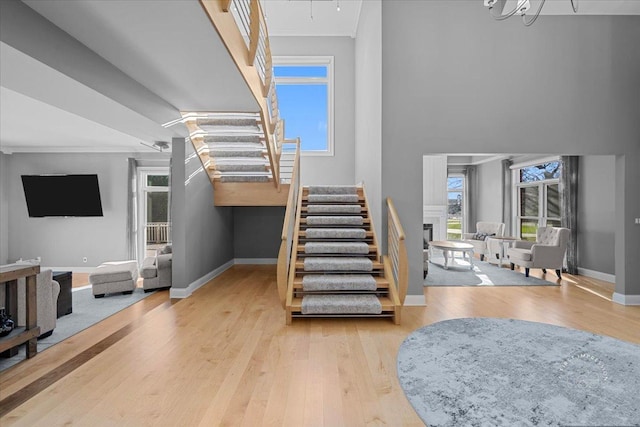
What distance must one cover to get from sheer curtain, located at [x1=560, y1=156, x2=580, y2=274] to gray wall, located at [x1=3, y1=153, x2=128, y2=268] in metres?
9.56

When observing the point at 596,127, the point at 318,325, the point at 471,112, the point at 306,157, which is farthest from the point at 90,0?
the point at 596,127

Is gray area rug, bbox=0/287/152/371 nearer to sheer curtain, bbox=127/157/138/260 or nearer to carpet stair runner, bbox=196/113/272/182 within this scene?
sheer curtain, bbox=127/157/138/260

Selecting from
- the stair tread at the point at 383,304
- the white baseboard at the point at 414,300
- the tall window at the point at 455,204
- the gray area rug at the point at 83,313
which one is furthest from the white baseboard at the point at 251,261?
the tall window at the point at 455,204

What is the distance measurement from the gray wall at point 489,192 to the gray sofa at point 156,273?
26.9 feet

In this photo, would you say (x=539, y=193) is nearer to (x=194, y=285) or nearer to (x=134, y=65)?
(x=194, y=285)

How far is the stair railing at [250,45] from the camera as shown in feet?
8.32

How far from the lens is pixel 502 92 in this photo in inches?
174

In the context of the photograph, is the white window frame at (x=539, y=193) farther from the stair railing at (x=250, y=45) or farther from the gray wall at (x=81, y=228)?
the gray wall at (x=81, y=228)

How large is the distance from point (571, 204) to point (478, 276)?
8.07 ft

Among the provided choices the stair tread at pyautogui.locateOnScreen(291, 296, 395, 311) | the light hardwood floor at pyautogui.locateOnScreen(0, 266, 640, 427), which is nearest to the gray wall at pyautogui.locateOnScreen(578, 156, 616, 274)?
the light hardwood floor at pyautogui.locateOnScreen(0, 266, 640, 427)

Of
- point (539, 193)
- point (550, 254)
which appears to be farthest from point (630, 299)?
point (539, 193)

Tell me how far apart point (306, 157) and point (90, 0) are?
17.4 ft

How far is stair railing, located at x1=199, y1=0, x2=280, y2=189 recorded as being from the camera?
8.32 feet

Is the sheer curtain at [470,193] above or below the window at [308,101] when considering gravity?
below
